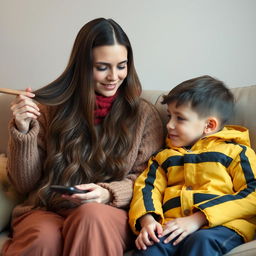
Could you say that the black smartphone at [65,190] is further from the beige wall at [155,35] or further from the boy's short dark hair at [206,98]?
the beige wall at [155,35]

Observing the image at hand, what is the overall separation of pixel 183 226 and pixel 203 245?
0.33ft

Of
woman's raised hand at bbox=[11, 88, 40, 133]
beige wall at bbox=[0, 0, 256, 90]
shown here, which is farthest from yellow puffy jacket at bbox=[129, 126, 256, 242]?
beige wall at bbox=[0, 0, 256, 90]

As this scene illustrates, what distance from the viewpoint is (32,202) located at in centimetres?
129

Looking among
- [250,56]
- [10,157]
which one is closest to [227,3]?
[250,56]

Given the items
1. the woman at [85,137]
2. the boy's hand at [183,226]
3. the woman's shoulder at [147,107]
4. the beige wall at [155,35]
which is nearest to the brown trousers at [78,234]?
the woman at [85,137]

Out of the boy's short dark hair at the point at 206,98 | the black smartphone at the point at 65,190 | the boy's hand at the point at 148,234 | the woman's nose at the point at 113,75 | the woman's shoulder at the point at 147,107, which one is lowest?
the boy's hand at the point at 148,234

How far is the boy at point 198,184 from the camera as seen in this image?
1.04m

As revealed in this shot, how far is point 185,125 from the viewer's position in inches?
47.9

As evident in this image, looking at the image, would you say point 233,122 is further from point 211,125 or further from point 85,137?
point 85,137

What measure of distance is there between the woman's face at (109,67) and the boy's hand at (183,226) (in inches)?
19.5

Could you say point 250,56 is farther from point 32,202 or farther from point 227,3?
point 32,202

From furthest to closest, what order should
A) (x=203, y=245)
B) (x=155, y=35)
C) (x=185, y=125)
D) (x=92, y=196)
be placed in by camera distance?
(x=155, y=35)
(x=185, y=125)
(x=92, y=196)
(x=203, y=245)

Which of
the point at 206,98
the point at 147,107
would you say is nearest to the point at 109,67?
the point at 147,107

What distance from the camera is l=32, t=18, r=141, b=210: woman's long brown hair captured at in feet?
4.10
